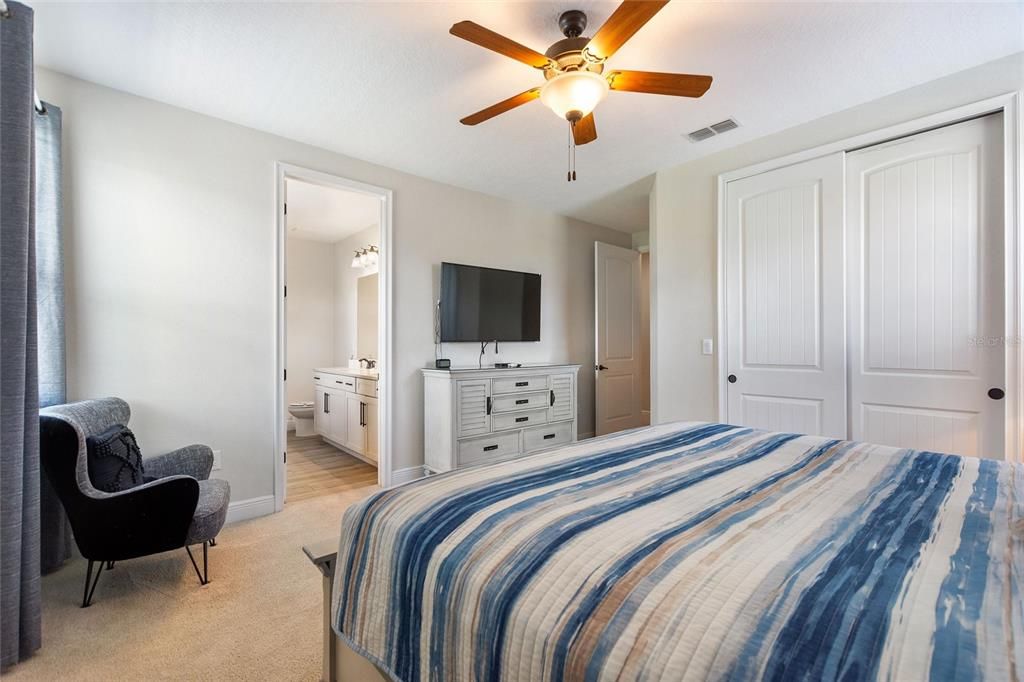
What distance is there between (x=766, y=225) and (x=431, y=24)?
2.41 meters

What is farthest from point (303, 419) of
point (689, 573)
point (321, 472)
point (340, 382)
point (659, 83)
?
point (689, 573)

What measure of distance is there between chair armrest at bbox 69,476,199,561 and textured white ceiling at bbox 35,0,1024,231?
2.00m

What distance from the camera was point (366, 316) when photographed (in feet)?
18.0

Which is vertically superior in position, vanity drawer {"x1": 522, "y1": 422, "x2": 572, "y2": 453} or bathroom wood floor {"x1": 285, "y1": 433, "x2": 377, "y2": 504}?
vanity drawer {"x1": 522, "y1": 422, "x2": 572, "y2": 453}

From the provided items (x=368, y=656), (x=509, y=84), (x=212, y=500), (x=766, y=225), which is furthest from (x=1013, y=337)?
(x=212, y=500)

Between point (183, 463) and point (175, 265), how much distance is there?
114 centimetres

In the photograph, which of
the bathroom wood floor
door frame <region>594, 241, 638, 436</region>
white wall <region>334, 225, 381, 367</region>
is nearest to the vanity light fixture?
white wall <region>334, 225, 381, 367</region>

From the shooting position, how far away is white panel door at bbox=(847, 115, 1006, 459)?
230 cm

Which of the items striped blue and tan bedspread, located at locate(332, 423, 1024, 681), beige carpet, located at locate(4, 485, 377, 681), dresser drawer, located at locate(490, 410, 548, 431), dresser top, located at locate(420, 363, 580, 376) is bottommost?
beige carpet, located at locate(4, 485, 377, 681)

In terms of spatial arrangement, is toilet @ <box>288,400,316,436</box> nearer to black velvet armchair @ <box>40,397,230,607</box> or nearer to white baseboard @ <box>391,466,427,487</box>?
white baseboard @ <box>391,466,427,487</box>

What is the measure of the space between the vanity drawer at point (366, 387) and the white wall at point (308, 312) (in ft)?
6.82

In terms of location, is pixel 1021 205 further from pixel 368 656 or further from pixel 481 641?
pixel 368 656

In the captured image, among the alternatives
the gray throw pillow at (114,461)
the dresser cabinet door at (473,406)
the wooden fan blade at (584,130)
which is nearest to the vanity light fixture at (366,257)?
the dresser cabinet door at (473,406)

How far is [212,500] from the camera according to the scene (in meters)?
2.16
